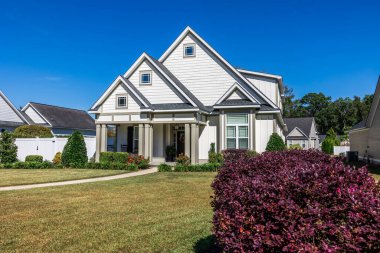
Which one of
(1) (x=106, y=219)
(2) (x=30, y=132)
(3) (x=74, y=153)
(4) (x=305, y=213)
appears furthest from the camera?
(2) (x=30, y=132)

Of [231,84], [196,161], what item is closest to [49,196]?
[196,161]

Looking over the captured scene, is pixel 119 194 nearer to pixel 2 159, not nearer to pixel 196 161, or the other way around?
pixel 196 161

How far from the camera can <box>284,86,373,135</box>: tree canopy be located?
7969 centimetres

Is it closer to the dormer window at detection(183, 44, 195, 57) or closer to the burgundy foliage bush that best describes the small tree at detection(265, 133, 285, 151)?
the dormer window at detection(183, 44, 195, 57)

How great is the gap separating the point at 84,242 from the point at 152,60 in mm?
17610

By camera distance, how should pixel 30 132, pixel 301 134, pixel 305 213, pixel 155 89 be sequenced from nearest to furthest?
1. pixel 305 213
2. pixel 155 89
3. pixel 30 132
4. pixel 301 134

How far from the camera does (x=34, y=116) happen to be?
37594 millimetres

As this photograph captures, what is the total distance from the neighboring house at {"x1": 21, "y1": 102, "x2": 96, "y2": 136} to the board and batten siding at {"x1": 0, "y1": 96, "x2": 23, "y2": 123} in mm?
1453

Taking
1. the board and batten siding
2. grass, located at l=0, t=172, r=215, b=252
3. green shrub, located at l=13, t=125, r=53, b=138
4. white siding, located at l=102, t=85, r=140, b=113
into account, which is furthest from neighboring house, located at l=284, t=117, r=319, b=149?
grass, located at l=0, t=172, r=215, b=252

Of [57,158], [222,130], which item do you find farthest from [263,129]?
[57,158]

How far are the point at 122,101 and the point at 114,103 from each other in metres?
0.60

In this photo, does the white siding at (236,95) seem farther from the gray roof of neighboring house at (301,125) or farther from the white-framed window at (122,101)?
the gray roof of neighboring house at (301,125)

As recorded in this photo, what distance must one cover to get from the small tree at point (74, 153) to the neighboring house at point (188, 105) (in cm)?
132

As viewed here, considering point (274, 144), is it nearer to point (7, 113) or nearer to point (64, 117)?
point (7, 113)
